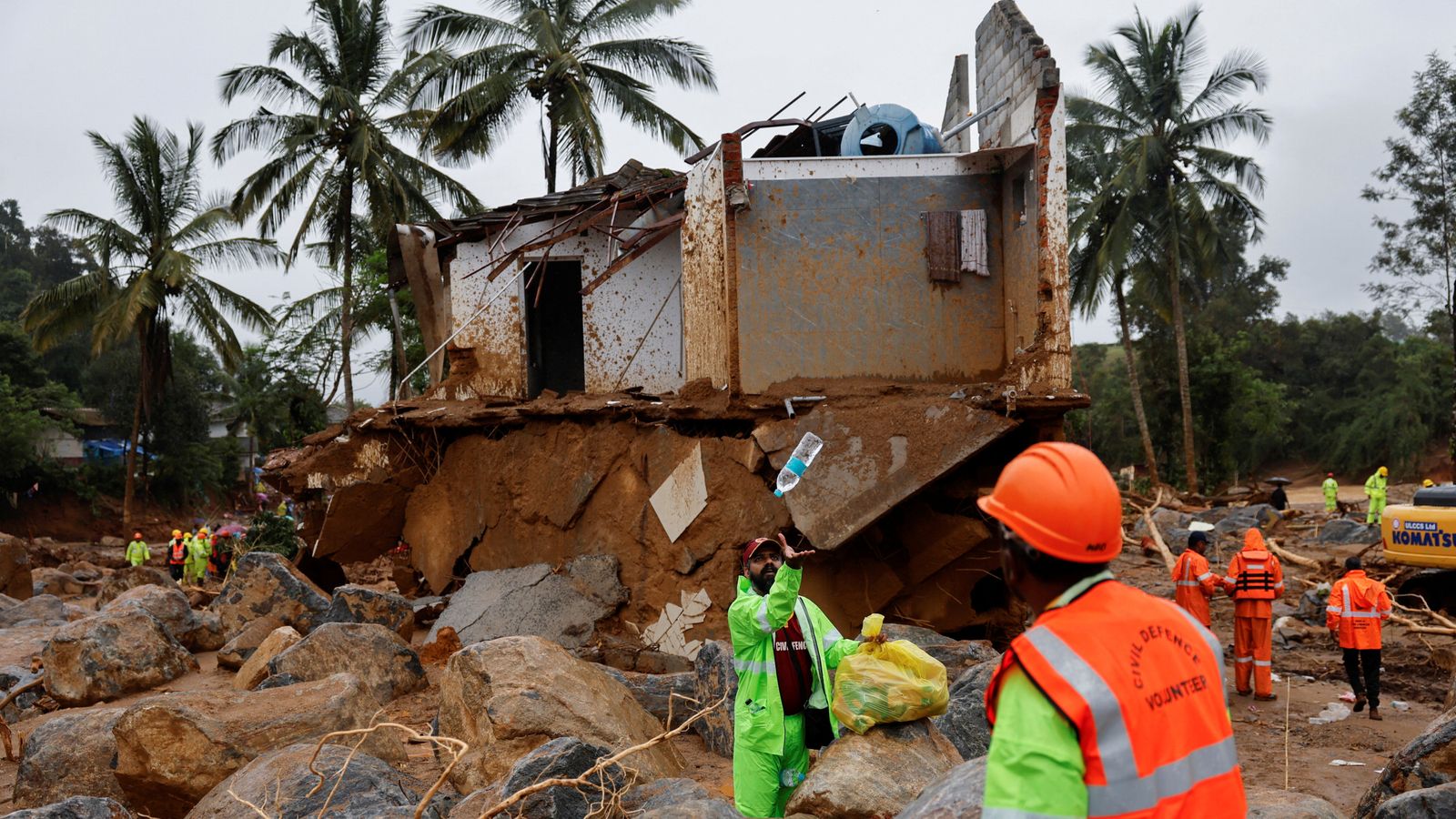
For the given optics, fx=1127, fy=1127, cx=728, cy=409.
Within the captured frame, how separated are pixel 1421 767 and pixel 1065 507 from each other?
14.7 feet

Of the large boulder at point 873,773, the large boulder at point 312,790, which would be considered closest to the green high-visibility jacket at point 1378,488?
the large boulder at point 873,773

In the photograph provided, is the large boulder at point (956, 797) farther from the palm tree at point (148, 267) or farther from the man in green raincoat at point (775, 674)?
the palm tree at point (148, 267)

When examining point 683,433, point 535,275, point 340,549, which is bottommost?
point 340,549

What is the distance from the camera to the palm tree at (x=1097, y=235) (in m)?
28.2

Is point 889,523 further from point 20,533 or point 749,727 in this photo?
point 20,533

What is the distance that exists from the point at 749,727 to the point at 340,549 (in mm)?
9256

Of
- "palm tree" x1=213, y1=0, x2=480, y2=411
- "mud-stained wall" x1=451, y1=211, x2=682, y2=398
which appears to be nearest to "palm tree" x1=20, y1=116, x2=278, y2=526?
"palm tree" x1=213, y1=0, x2=480, y2=411

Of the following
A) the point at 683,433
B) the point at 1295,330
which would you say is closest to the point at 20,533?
the point at 683,433

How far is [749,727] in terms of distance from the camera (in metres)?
4.91

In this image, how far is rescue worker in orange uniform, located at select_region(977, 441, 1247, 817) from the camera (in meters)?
1.82

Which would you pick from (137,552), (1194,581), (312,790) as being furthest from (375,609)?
(137,552)

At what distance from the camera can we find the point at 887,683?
15.6 ft

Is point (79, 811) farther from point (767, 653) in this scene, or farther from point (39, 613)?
point (39, 613)

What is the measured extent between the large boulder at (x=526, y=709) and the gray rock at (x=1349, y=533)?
16200mm
